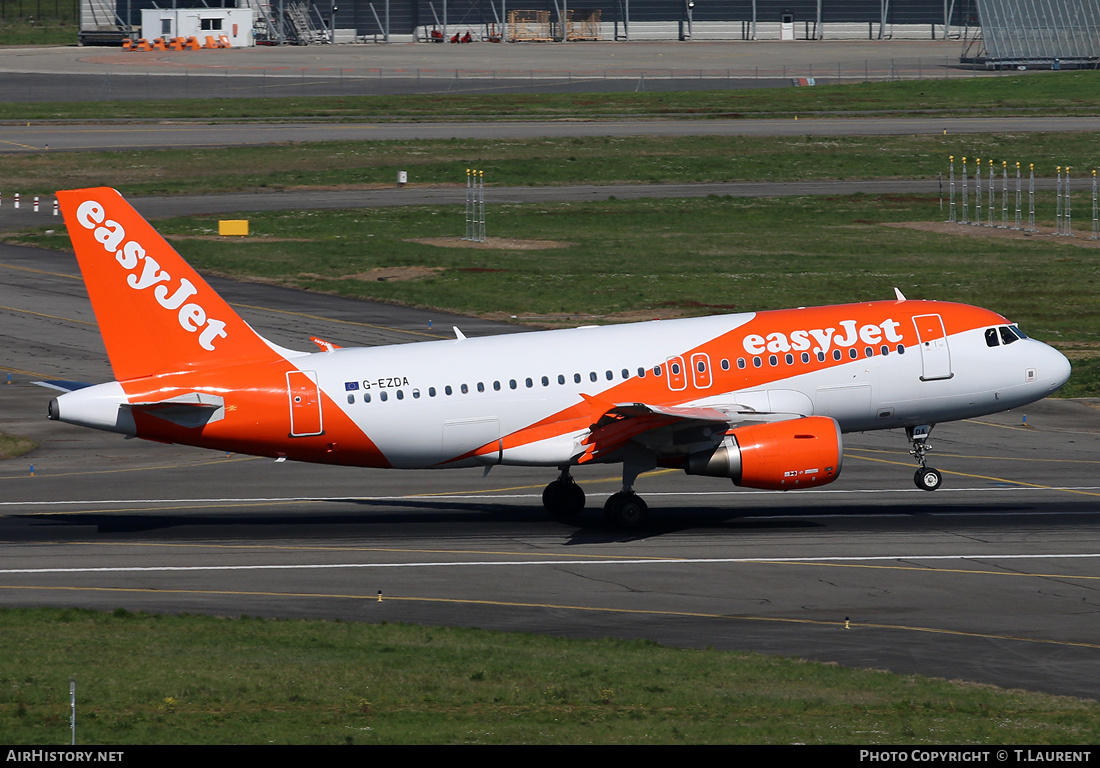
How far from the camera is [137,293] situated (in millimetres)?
35031

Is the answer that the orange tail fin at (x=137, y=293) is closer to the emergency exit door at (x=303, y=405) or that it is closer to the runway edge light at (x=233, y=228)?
the emergency exit door at (x=303, y=405)

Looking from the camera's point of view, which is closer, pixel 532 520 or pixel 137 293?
pixel 137 293

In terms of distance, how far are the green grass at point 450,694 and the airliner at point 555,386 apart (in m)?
8.51

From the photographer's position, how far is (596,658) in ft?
85.0

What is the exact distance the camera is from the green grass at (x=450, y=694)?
2105 centimetres

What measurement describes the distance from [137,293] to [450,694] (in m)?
16.4

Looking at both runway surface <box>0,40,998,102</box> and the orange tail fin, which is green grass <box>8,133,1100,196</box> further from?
the orange tail fin

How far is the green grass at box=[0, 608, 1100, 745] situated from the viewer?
69.1 feet

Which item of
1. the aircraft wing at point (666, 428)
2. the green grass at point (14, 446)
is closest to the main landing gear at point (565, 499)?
the aircraft wing at point (666, 428)

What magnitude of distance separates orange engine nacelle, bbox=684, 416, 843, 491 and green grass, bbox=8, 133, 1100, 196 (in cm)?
7393

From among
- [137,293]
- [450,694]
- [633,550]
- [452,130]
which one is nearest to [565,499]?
[633,550]

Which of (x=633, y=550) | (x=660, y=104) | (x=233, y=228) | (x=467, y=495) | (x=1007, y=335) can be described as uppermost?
(x=660, y=104)

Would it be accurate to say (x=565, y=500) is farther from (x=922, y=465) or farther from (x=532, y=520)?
(x=922, y=465)
